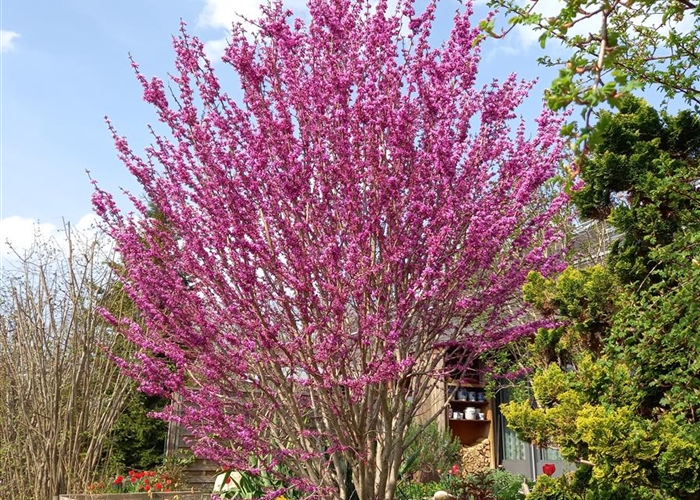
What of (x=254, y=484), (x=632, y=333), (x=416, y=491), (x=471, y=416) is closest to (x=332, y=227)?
(x=632, y=333)

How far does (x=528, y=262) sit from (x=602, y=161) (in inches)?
46.1

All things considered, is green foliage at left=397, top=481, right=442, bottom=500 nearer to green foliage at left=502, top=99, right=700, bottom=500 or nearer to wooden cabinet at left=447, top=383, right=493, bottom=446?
green foliage at left=502, top=99, right=700, bottom=500

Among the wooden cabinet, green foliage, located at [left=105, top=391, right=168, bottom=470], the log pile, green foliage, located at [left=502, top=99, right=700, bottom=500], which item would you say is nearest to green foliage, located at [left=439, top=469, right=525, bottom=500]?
green foliage, located at [left=502, top=99, right=700, bottom=500]

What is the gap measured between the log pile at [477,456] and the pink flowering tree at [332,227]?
7320mm

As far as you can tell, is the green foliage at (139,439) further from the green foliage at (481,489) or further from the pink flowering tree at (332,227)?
the pink flowering tree at (332,227)

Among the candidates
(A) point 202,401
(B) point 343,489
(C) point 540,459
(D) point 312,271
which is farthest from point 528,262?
(C) point 540,459

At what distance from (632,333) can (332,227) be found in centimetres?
214

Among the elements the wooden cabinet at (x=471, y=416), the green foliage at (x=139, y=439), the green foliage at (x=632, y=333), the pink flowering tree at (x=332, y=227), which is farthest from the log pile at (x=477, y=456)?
the pink flowering tree at (x=332, y=227)

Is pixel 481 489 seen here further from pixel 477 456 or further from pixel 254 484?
pixel 477 456

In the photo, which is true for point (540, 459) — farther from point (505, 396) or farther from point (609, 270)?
point (609, 270)

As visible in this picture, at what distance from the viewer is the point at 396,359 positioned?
4164mm

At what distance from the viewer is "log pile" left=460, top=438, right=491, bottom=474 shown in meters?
11.1

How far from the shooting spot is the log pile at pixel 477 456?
11109mm

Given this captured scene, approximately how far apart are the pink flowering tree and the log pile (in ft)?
24.0
